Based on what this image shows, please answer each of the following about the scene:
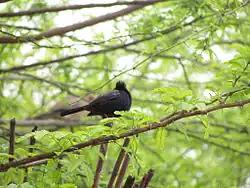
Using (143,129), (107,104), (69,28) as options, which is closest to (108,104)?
(107,104)

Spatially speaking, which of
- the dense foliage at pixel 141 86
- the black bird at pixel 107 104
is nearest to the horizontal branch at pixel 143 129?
the dense foliage at pixel 141 86

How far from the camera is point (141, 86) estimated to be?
6.20 meters

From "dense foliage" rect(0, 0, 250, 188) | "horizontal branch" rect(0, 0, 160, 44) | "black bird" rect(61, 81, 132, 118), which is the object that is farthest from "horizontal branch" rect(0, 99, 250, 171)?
"horizontal branch" rect(0, 0, 160, 44)

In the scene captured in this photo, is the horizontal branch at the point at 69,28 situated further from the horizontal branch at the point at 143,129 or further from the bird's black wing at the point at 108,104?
the horizontal branch at the point at 143,129

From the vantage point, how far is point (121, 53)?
20.3 ft

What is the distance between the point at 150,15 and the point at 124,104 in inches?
40.8

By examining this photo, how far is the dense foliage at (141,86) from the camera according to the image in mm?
2256

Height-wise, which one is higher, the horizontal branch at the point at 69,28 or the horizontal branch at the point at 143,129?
the horizontal branch at the point at 69,28

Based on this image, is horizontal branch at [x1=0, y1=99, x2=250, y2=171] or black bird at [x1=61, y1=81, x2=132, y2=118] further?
black bird at [x1=61, y1=81, x2=132, y2=118]

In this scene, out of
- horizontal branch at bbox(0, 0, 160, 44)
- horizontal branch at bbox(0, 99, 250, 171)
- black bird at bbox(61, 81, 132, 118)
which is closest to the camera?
horizontal branch at bbox(0, 99, 250, 171)

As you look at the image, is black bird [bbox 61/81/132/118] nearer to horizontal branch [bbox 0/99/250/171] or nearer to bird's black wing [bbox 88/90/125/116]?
bird's black wing [bbox 88/90/125/116]

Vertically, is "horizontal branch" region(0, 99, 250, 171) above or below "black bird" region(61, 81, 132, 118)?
above

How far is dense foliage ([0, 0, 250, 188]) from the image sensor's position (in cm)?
226

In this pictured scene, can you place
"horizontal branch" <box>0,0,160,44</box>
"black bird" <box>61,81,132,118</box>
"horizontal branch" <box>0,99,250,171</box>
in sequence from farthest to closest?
"horizontal branch" <box>0,0,160,44</box> → "black bird" <box>61,81,132,118</box> → "horizontal branch" <box>0,99,250,171</box>
